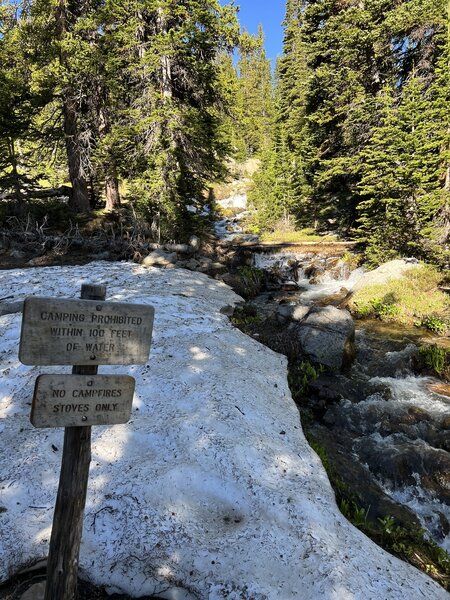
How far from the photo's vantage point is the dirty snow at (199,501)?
3.31 metres

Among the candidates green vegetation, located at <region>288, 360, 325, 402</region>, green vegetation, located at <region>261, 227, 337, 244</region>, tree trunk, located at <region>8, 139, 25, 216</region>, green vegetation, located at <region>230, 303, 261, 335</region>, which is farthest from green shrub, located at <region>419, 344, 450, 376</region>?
tree trunk, located at <region>8, 139, 25, 216</region>

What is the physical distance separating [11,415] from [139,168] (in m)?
15.0

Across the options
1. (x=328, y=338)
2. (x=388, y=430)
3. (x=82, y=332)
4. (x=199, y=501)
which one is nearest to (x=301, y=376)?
(x=328, y=338)

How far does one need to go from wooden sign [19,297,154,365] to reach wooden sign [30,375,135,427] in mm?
133

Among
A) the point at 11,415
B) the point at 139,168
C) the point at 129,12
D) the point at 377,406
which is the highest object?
the point at 129,12

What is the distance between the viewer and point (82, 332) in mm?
2586

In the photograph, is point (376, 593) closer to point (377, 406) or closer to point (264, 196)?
point (377, 406)

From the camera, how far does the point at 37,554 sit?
3449 millimetres

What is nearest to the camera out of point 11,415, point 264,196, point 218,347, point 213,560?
point 213,560

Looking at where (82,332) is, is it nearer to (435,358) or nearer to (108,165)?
(435,358)

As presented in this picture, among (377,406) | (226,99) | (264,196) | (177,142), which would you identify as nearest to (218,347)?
(377,406)

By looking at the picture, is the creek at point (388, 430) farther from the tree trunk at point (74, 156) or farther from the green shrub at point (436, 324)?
the tree trunk at point (74, 156)

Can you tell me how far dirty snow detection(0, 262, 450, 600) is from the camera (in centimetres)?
331

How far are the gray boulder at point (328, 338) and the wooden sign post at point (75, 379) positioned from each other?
731 cm
